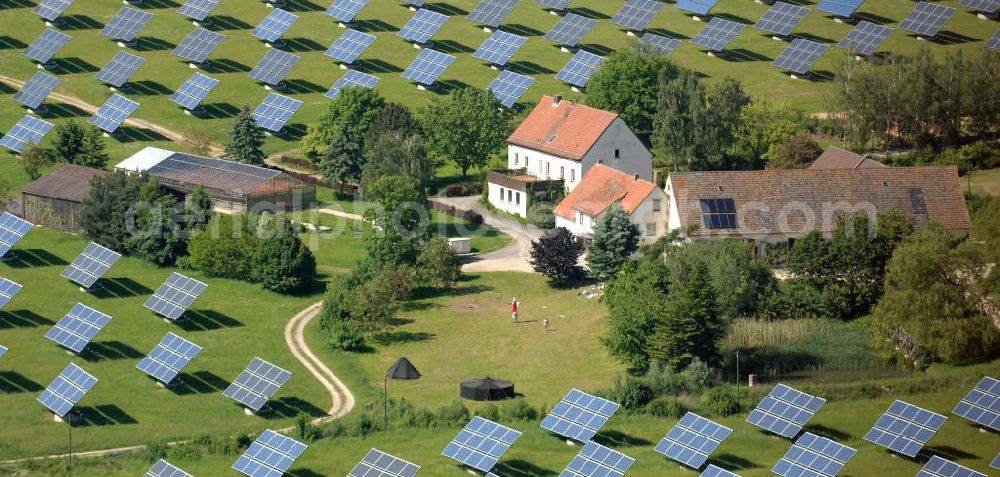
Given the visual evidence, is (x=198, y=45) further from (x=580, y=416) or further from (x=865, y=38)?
(x=580, y=416)

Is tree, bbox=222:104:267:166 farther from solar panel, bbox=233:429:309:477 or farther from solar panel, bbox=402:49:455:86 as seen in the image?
solar panel, bbox=233:429:309:477

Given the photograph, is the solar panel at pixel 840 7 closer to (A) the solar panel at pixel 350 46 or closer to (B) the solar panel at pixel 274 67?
(A) the solar panel at pixel 350 46

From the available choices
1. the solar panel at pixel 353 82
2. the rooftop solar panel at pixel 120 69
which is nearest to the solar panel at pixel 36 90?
the rooftop solar panel at pixel 120 69

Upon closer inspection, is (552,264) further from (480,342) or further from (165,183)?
(165,183)

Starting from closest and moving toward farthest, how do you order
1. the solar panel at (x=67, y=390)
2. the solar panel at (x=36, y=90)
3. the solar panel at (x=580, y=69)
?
the solar panel at (x=67, y=390), the solar panel at (x=36, y=90), the solar panel at (x=580, y=69)

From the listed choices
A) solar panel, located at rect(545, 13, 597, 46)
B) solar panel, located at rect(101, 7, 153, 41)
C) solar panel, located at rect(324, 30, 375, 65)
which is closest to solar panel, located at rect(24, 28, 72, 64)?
solar panel, located at rect(101, 7, 153, 41)

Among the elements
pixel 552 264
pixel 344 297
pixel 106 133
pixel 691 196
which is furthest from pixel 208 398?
pixel 106 133

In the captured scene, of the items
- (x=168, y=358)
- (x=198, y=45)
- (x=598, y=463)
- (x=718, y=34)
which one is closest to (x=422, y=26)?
(x=198, y=45)
